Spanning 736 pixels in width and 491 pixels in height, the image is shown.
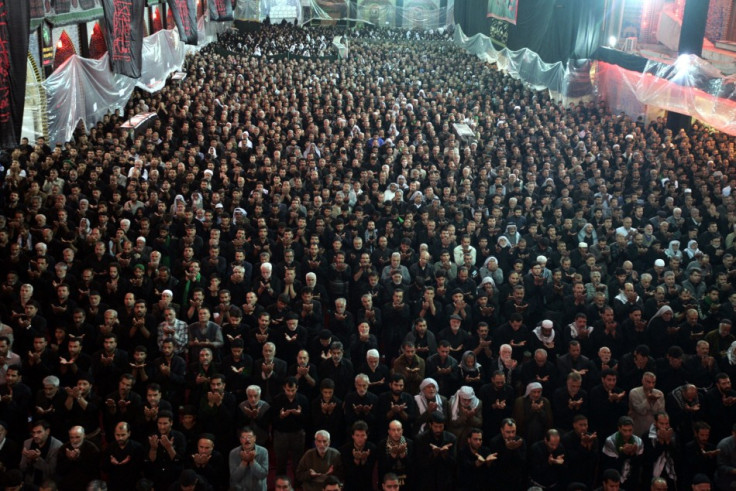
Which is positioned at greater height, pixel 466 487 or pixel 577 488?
pixel 577 488

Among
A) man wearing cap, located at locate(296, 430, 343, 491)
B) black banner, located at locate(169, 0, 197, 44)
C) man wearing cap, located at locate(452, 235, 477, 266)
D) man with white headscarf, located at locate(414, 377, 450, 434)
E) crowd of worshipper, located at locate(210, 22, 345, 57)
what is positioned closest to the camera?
man wearing cap, located at locate(296, 430, 343, 491)

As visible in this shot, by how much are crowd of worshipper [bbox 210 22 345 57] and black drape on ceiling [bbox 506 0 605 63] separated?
8.37 m

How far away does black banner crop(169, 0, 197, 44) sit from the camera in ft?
76.6

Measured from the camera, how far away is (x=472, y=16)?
1726 inches

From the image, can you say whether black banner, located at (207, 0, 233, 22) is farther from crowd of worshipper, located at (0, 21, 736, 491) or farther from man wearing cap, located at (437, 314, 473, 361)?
man wearing cap, located at (437, 314, 473, 361)

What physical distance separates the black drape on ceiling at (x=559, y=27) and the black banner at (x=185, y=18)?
12.8 metres

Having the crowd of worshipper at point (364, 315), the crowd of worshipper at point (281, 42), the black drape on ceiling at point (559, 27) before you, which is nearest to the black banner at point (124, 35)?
the crowd of worshipper at point (364, 315)

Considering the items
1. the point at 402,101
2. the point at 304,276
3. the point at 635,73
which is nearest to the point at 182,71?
the point at 402,101

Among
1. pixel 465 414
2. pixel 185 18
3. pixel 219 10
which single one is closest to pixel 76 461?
pixel 465 414

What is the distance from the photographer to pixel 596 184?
51.6ft

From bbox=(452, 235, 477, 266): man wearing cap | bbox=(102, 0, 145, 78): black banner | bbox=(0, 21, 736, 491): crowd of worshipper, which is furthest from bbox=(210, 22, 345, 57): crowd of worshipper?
bbox=(452, 235, 477, 266): man wearing cap

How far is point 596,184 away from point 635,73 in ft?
27.9

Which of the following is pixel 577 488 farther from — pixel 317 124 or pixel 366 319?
pixel 317 124

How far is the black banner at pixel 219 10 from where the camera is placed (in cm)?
3238
